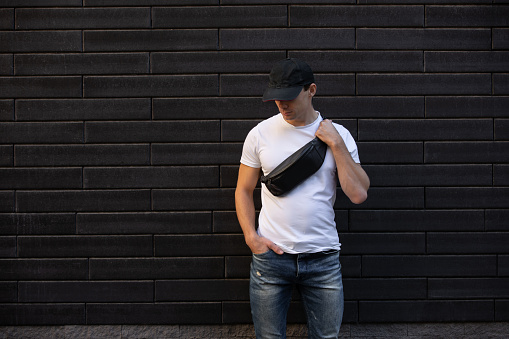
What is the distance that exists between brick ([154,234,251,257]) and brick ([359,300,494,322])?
3.66ft

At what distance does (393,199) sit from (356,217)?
332mm

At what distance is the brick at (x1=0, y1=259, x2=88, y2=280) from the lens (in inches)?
142

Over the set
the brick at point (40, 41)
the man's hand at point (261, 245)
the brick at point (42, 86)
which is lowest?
the man's hand at point (261, 245)

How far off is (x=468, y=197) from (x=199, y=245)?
2220mm

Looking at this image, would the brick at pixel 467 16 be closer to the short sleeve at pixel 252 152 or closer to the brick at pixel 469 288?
the short sleeve at pixel 252 152

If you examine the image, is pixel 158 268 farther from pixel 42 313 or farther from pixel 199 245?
pixel 42 313

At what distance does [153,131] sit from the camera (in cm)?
359

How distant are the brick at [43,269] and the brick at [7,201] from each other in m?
0.41

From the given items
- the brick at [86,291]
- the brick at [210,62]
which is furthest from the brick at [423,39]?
the brick at [86,291]

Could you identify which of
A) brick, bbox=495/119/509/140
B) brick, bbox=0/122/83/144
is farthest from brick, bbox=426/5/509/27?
brick, bbox=0/122/83/144

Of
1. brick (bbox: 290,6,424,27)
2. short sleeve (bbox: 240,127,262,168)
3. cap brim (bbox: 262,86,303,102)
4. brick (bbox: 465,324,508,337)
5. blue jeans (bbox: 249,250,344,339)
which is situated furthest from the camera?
brick (bbox: 465,324,508,337)

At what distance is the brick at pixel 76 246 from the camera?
3605mm

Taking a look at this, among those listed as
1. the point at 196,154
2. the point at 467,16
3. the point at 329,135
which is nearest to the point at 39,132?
the point at 196,154

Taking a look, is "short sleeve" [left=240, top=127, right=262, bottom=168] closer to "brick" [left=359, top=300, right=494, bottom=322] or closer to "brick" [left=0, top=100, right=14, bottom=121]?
"brick" [left=359, top=300, right=494, bottom=322]
